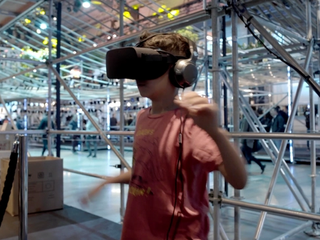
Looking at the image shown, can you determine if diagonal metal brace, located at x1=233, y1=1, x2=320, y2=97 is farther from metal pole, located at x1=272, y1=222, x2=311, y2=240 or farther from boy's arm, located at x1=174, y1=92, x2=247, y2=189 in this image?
metal pole, located at x1=272, y1=222, x2=311, y2=240

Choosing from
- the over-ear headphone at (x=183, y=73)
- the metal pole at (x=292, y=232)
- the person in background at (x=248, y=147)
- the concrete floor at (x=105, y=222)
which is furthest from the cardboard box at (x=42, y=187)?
the person in background at (x=248, y=147)

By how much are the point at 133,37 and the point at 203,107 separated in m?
2.18

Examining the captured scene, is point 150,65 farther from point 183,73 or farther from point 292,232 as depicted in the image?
point 292,232

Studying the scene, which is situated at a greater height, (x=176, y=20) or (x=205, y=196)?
(x=176, y=20)

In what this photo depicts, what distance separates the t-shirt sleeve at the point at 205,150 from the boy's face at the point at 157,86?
14cm

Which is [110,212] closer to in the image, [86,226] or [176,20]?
[86,226]

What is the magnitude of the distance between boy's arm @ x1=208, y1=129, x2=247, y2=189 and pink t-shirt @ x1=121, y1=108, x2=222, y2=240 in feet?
0.07

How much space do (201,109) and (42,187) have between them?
9.69ft

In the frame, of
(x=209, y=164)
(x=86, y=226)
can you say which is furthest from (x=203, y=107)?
(x=86, y=226)

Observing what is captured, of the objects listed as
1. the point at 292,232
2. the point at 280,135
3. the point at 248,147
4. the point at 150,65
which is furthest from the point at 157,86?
the point at 248,147

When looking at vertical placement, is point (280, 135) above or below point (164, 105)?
below

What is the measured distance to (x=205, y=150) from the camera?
0.83 metres

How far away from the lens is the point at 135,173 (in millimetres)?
988

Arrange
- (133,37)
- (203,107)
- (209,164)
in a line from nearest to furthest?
(203,107) → (209,164) → (133,37)
